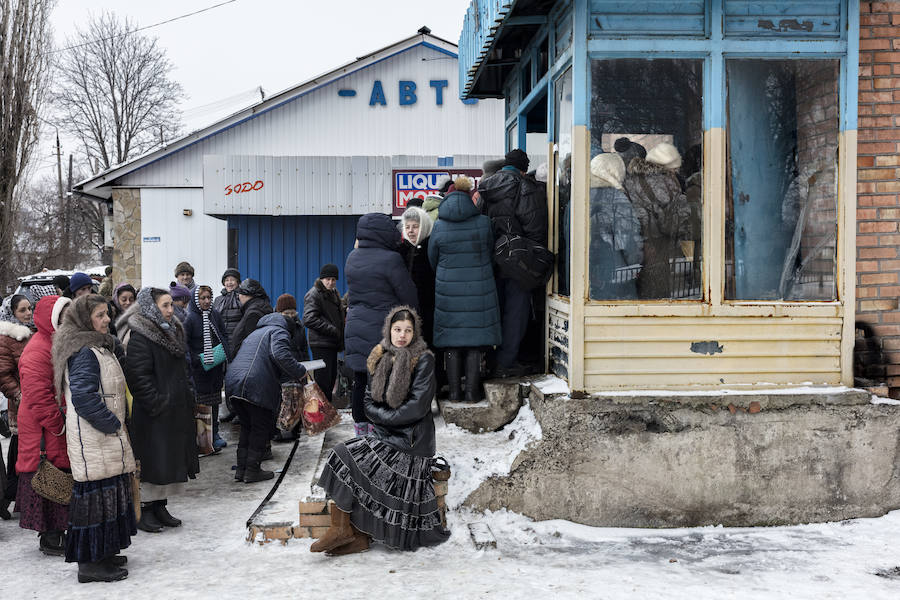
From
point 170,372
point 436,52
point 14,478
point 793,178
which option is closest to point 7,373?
point 14,478

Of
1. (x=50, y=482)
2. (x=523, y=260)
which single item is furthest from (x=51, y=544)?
(x=523, y=260)

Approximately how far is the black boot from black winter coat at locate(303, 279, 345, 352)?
7.55ft

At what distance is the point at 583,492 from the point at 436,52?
13.4 m

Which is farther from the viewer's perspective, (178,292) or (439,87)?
(439,87)

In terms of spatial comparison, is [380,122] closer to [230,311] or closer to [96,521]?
[230,311]

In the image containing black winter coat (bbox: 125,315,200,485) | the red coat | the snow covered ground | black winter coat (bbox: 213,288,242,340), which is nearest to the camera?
the snow covered ground

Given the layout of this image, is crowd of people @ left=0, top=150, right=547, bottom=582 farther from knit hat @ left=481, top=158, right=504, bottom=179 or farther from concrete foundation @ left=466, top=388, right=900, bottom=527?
concrete foundation @ left=466, top=388, right=900, bottom=527

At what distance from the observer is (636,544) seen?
16.9ft

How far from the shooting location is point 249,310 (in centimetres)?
766

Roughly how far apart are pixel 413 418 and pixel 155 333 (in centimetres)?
194

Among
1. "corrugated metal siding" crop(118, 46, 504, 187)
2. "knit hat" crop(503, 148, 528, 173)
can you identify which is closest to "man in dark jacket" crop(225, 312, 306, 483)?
"knit hat" crop(503, 148, 528, 173)

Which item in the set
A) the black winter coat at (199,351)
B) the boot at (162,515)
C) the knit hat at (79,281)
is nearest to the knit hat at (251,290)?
the black winter coat at (199,351)

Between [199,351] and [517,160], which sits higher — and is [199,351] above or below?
below

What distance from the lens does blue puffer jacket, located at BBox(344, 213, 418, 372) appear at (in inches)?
240
